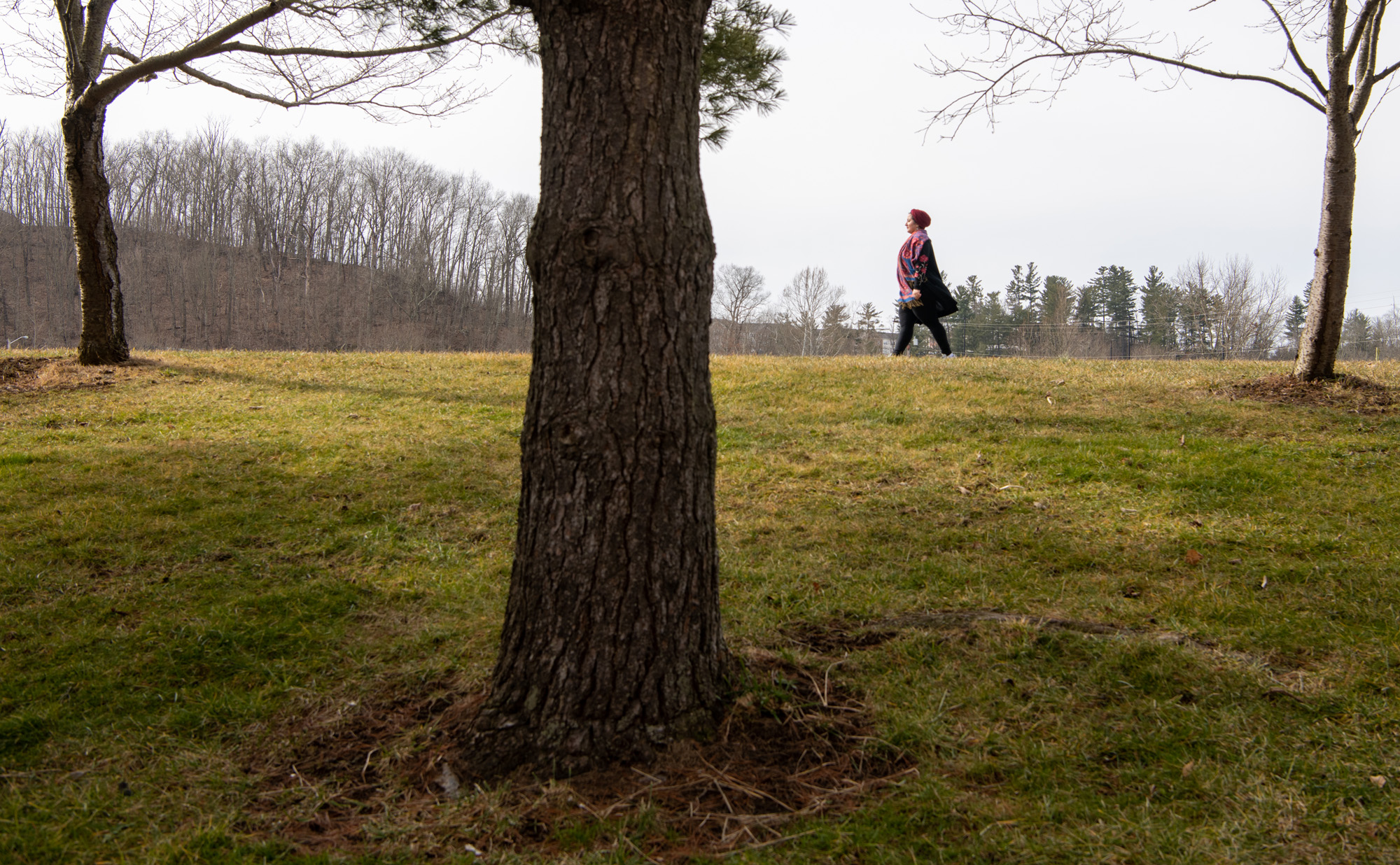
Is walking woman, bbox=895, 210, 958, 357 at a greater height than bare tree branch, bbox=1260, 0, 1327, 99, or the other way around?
bare tree branch, bbox=1260, 0, 1327, 99

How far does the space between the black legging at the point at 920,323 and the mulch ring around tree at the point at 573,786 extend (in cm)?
814

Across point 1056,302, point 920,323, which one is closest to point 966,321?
point 1056,302

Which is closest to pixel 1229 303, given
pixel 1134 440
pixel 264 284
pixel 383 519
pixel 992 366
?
pixel 992 366

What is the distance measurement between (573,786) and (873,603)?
2036mm

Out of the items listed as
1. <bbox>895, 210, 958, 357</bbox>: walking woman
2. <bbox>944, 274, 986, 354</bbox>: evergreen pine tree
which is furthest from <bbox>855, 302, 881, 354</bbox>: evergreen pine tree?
<bbox>895, 210, 958, 357</bbox>: walking woman

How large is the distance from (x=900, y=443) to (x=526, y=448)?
5019 millimetres

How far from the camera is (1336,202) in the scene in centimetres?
809

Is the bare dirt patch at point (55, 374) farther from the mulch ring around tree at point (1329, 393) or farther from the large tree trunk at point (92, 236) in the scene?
the mulch ring around tree at point (1329, 393)

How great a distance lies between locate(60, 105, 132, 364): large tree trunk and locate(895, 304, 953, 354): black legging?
1019 centimetres

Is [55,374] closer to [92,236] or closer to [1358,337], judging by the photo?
[92,236]

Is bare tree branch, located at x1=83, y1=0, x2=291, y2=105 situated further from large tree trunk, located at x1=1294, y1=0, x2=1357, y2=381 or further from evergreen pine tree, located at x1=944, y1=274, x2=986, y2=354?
evergreen pine tree, located at x1=944, y1=274, x2=986, y2=354

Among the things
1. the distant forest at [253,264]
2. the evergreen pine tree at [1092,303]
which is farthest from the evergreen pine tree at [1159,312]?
the distant forest at [253,264]

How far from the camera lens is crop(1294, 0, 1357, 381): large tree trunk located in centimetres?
809

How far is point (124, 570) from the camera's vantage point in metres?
4.55
